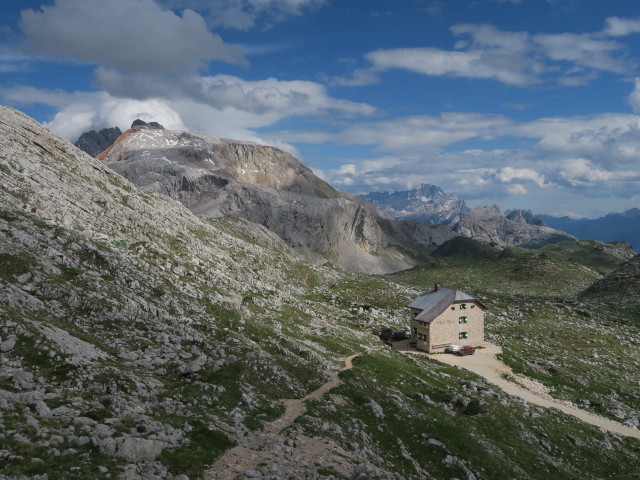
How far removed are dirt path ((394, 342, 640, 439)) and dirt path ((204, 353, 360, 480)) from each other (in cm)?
2971

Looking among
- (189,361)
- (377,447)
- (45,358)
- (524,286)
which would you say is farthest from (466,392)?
(524,286)

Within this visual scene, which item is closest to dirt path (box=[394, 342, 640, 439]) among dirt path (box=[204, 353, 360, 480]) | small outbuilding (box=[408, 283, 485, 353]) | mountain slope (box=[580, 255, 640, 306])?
small outbuilding (box=[408, 283, 485, 353])

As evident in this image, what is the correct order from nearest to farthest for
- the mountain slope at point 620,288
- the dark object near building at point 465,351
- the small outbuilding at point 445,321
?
the dark object near building at point 465,351 < the small outbuilding at point 445,321 < the mountain slope at point 620,288

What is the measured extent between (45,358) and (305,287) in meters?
78.2

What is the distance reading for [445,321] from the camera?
60969 millimetres

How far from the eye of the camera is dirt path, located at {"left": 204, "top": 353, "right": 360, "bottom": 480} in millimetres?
20406

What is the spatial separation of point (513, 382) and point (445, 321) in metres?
Result: 12.3

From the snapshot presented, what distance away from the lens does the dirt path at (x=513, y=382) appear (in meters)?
43.8

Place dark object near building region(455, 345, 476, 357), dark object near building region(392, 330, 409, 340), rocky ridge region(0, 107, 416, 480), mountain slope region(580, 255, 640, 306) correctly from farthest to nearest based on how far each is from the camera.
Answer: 1. mountain slope region(580, 255, 640, 306)
2. dark object near building region(392, 330, 409, 340)
3. dark object near building region(455, 345, 476, 357)
4. rocky ridge region(0, 107, 416, 480)

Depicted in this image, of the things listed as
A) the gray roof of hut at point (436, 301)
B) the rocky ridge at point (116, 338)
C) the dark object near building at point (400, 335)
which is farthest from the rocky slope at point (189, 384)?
the gray roof of hut at point (436, 301)

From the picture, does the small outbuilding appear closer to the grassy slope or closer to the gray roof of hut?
the gray roof of hut

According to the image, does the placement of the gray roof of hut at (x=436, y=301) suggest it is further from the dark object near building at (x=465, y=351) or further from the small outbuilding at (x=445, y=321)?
the dark object near building at (x=465, y=351)

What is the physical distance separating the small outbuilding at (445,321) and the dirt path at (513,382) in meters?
1.78

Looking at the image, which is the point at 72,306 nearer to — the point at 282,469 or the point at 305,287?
the point at 282,469
